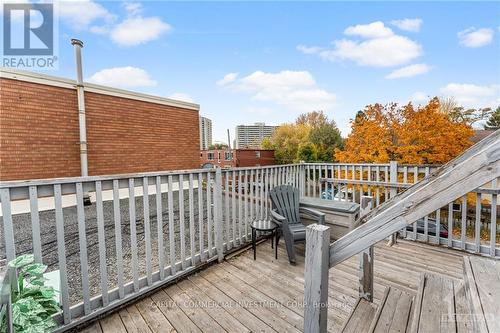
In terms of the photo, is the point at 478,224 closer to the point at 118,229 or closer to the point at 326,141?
the point at 118,229

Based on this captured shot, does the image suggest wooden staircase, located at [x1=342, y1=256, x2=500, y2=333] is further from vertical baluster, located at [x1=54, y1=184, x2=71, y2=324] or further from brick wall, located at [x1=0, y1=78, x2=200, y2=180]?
brick wall, located at [x1=0, y1=78, x2=200, y2=180]

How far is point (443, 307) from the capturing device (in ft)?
4.42

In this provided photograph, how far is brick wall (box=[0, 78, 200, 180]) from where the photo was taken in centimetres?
573

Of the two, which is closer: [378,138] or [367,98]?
[378,138]

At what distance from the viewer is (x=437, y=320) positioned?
4.03 feet

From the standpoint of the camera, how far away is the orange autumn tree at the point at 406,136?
8.15 m

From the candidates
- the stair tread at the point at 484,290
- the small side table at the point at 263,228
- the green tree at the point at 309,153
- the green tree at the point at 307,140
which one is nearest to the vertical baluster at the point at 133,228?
the small side table at the point at 263,228

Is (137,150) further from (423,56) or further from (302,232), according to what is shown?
(423,56)

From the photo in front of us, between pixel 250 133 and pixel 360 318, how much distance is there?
4368cm

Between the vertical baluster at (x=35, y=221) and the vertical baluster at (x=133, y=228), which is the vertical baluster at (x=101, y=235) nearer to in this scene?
the vertical baluster at (x=133, y=228)

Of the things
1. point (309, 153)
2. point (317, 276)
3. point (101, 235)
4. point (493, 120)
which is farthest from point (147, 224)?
point (493, 120)

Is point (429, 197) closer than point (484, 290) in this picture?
Yes

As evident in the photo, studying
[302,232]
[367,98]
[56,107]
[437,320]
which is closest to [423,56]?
[367,98]

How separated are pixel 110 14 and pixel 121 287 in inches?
238
